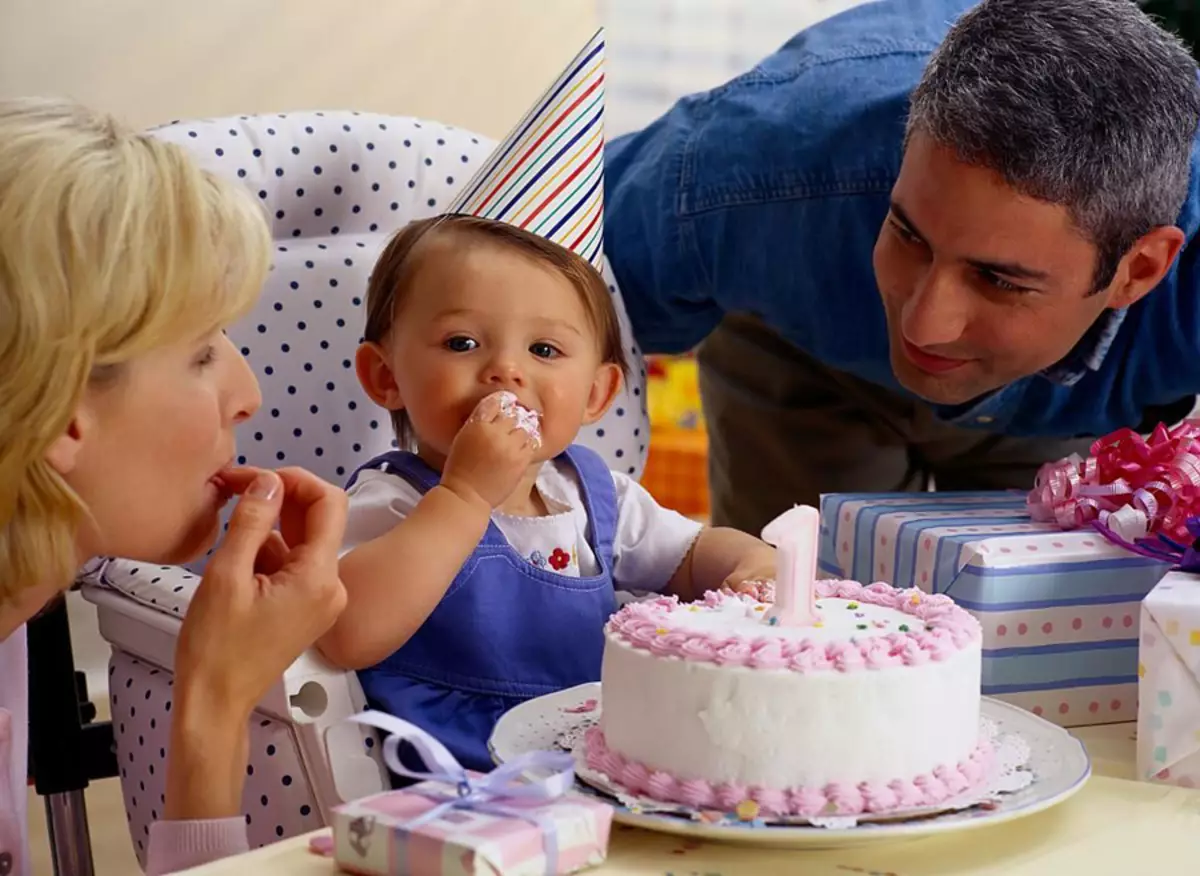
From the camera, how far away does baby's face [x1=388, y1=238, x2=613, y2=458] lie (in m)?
1.32

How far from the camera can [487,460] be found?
122 centimetres

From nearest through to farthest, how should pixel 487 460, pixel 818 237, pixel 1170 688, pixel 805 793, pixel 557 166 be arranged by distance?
pixel 805 793, pixel 1170 688, pixel 487 460, pixel 557 166, pixel 818 237

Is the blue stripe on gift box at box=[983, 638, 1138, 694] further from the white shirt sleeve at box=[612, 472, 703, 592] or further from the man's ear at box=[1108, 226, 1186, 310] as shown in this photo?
the man's ear at box=[1108, 226, 1186, 310]

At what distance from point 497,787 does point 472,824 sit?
0.16 feet

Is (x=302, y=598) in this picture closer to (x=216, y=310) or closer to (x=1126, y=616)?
(x=216, y=310)

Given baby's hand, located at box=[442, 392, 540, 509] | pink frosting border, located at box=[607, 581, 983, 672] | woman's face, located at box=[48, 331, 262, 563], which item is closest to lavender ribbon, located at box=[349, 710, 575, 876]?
pink frosting border, located at box=[607, 581, 983, 672]

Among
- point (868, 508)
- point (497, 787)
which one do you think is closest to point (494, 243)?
point (868, 508)

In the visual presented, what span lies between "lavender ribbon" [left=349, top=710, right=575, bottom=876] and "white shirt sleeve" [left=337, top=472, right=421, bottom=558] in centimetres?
44

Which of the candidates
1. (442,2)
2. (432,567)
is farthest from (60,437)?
(442,2)

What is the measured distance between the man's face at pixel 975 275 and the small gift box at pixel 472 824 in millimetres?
796

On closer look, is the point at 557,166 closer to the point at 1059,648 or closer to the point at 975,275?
the point at 975,275

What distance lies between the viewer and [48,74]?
2842 millimetres

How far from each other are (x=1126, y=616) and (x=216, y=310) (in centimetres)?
80

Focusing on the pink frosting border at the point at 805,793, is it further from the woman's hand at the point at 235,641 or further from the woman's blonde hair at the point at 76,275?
the woman's blonde hair at the point at 76,275
